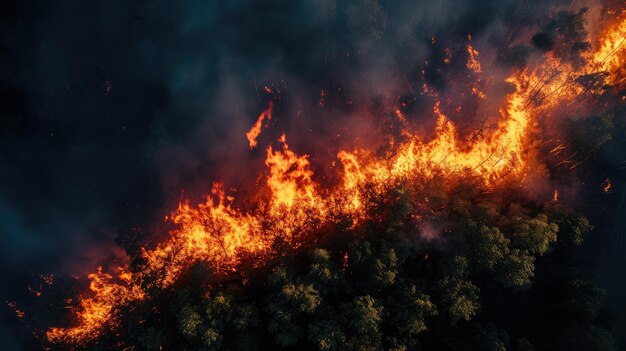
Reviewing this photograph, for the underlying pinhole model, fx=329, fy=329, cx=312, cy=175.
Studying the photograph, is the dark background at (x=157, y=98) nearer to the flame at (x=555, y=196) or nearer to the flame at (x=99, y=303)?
the flame at (x=99, y=303)

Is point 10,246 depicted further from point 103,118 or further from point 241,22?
point 241,22

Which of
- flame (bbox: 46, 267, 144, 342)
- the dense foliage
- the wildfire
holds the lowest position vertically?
the dense foliage

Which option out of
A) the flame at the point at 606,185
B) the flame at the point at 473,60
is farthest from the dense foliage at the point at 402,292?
the flame at the point at 473,60

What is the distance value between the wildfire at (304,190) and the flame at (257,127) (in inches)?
2.9

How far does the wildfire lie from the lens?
66.3ft

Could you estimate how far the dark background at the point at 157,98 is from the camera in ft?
72.2

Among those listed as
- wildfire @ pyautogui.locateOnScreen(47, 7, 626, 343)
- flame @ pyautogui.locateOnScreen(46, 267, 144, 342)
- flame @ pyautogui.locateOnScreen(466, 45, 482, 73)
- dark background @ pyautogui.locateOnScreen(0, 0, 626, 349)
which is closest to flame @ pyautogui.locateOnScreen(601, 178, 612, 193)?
wildfire @ pyautogui.locateOnScreen(47, 7, 626, 343)

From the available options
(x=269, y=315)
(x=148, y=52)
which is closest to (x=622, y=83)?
(x=269, y=315)

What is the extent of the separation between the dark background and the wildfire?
1.76 m

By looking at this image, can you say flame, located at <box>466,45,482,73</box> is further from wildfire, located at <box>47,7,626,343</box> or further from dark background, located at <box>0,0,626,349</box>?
dark background, located at <box>0,0,626,349</box>

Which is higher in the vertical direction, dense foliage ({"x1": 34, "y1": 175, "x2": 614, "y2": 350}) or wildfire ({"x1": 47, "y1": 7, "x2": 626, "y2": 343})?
wildfire ({"x1": 47, "y1": 7, "x2": 626, "y2": 343})

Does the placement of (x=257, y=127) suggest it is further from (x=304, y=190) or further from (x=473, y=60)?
(x=473, y=60)

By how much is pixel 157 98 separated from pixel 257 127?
7492 mm

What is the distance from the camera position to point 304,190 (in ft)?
76.1
